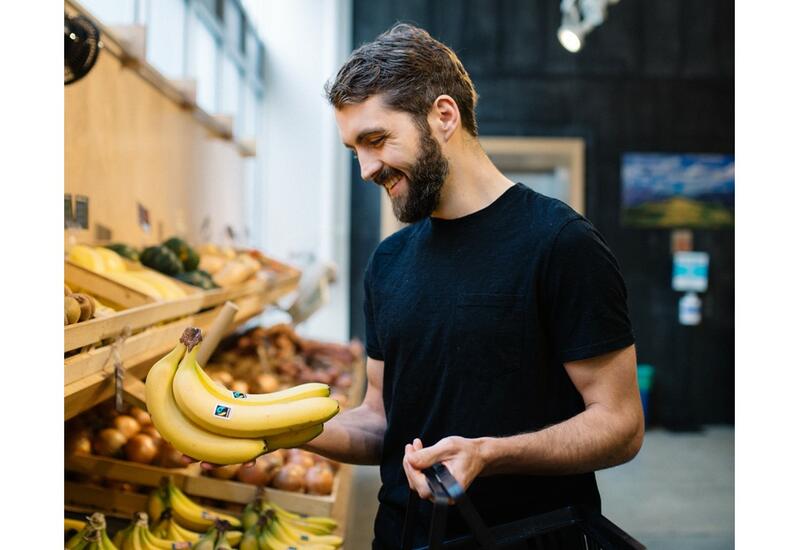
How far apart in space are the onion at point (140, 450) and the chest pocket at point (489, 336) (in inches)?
49.4

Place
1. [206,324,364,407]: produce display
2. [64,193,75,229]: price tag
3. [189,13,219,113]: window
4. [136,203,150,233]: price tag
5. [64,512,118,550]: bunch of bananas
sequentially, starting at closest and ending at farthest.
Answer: [64,512,118,550]: bunch of bananas → [64,193,75,229]: price tag → [136,203,150,233]: price tag → [206,324,364,407]: produce display → [189,13,219,113]: window

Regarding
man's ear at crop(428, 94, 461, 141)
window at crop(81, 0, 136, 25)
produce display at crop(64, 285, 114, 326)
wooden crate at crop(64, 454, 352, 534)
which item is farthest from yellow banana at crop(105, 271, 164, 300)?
window at crop(81, 0, 136, 25)

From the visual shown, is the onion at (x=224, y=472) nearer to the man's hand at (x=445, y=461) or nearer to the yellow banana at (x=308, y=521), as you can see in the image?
the yellow banana at (x=308, y=521)

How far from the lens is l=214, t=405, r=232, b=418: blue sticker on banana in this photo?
1407mm

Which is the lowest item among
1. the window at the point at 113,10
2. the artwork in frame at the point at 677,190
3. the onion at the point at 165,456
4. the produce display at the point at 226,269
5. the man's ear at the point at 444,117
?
the onion at the point at 165,456

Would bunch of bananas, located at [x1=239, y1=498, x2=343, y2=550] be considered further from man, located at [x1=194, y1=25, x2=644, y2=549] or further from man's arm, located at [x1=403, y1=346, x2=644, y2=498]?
man's arm, located at [x1=403, y1=346, x2=644, y2=498]

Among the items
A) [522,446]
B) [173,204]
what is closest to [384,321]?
[522,446]

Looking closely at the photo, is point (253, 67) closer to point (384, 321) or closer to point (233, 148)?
point (233, 148)

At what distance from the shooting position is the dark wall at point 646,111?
25.0 ft

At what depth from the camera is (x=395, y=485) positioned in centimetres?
154

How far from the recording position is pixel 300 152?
7391 millimetres

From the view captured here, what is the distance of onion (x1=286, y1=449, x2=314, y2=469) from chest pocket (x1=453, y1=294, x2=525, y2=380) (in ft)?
4.67

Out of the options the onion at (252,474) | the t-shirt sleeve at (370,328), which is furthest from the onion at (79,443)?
the t-shirt sleeve at (370,328)
